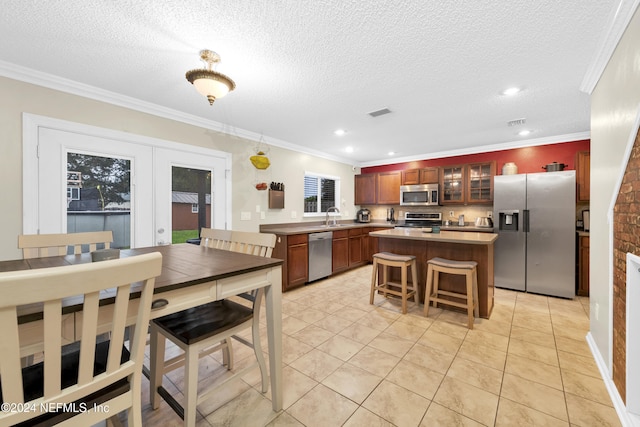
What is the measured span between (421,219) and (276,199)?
124 inches

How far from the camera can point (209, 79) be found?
6.19 feet

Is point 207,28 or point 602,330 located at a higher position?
point 207,28

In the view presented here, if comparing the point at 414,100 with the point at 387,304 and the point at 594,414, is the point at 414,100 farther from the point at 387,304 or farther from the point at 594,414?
the point at 594,414

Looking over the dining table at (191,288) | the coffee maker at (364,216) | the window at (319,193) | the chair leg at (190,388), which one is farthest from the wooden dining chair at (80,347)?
the coffee maker at (364,216)

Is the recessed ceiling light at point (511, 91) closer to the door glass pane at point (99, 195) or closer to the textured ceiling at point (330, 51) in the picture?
the textured ceiling at point (330, 51)

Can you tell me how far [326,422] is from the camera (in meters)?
1.49

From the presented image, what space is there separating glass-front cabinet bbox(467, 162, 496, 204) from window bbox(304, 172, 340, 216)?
2655 millimetres

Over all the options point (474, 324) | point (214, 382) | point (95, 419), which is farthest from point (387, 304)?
point (95, 419)

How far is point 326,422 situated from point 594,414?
159 centimetres

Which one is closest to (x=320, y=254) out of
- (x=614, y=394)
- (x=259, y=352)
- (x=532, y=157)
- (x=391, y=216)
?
(x=391, y=216)

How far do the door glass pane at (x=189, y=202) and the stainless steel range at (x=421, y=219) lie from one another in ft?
13.2

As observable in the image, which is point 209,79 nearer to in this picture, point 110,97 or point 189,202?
point 110,97

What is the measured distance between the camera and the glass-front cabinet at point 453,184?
4.90 meters

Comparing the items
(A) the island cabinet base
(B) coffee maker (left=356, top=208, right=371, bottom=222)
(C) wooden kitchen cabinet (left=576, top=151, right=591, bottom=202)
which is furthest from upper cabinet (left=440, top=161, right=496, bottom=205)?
(A) the island cabinet base
